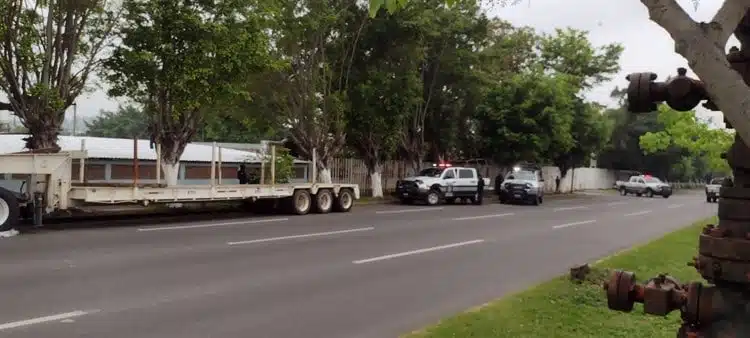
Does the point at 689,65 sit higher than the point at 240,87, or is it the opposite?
the point at 240,87

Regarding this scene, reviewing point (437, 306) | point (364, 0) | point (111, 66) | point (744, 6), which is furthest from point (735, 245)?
point (364, 0)

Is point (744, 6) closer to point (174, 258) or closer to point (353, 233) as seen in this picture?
point (174, 258)

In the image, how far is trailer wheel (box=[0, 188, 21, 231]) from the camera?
1394 centimetres

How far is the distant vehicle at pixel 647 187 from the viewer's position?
47.9 metres

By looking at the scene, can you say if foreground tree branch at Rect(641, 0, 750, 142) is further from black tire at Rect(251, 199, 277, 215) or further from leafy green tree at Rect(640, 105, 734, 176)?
leafy green tree at Rect(640, 105, 734, 176)

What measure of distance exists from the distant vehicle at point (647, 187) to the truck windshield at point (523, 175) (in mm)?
18953

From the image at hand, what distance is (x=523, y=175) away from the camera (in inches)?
1303

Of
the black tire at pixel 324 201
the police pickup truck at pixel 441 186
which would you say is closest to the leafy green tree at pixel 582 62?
the police pickup truck at pixel 441 186

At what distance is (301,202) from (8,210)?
9248mm

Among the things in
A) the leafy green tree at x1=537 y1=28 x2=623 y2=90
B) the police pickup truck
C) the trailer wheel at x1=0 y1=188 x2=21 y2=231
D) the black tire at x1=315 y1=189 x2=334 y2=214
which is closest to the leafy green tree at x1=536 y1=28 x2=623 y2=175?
the leafy green tree at x1=537 y1=28 x2=623 y2=90

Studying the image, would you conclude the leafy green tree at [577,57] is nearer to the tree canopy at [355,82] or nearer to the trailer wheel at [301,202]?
the tree canopy at [355,82]

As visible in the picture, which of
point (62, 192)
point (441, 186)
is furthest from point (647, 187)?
point (62, 192)

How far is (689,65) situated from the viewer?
2256 mm

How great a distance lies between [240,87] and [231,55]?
156 centimetres
